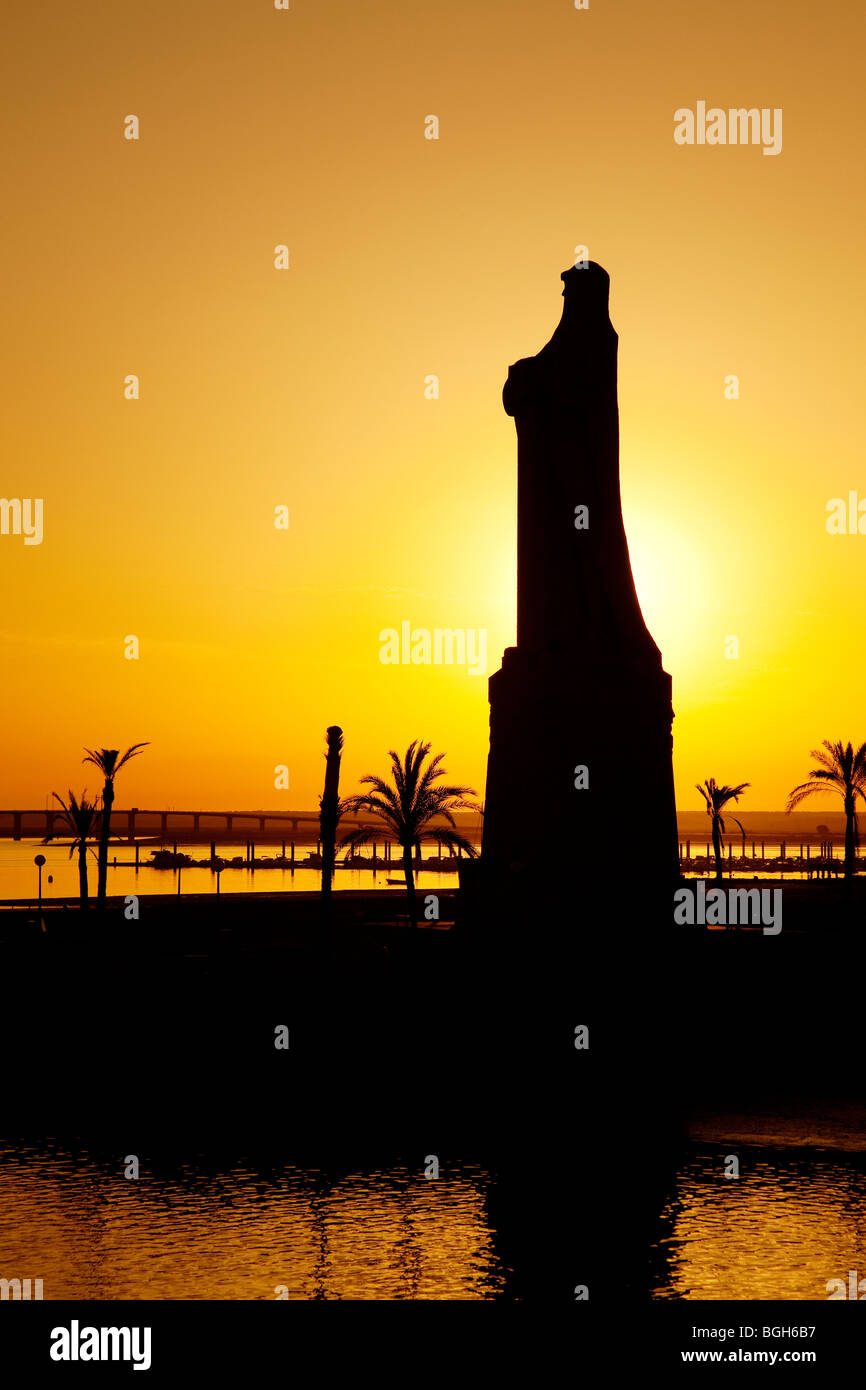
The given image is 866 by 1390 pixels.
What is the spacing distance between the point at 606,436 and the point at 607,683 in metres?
5.28

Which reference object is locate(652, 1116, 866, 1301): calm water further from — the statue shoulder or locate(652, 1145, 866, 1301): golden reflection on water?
the statue shoulder

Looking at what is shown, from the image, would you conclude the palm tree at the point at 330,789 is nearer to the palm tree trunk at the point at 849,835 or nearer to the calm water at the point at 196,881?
the palm tree trunk at the point at 849,835

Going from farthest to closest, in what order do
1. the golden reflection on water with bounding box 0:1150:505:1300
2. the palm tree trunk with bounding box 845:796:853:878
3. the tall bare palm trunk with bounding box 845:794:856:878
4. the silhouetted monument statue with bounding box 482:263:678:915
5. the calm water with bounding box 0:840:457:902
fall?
the calm water with bounding box 0:840:457:902, the tall bare palm trunk with bounding box 845:794:856:878, the palm tree trunk with bounding box 845:796:853:878, the silhouetted monument statue with bounding box 482:263:678:915, the golden reflection on water with bounding box 0:1150:505:1300

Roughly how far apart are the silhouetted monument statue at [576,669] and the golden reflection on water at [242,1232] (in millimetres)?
9805

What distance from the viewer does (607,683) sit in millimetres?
26531

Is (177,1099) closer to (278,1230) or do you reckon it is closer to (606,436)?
(278,1230)

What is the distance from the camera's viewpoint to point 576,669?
26641mm

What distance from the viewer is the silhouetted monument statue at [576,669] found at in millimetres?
26047

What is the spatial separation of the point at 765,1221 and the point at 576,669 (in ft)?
42.8

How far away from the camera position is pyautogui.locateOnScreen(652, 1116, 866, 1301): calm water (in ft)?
43.9

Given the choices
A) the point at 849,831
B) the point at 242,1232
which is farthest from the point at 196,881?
the point at 242,1232

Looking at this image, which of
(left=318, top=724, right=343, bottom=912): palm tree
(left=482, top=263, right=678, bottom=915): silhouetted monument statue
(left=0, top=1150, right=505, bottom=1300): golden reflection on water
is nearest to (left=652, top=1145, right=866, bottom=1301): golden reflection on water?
(left=0, top=1150, right=505, bottom=1300): golden reflection on water

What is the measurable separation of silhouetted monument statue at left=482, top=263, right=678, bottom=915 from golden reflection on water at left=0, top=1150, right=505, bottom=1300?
9.81 metres
